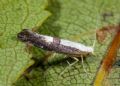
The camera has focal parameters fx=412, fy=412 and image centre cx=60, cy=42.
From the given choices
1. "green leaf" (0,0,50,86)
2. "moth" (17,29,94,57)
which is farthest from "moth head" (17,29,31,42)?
"green leaf" (0,0,50,86)

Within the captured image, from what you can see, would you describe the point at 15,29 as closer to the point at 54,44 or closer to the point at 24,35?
the point at 24,35

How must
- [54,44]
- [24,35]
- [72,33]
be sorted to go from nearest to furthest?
[24,35], [54,44], [72,33]

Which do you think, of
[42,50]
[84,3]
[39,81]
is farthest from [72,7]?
[39,81]

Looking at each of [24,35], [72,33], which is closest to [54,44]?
[24,35]

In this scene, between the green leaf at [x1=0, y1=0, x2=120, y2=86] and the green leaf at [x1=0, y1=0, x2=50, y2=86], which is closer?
the green leaf at [x1=0, y1=0, x2=50, y2=86]

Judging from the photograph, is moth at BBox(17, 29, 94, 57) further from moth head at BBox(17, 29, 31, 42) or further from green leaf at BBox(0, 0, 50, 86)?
green leaf at BBox(0, 0, 50, 86)

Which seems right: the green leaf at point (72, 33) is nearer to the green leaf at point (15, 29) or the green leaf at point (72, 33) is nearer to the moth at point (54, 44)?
the green leaf at point (15, 29)
